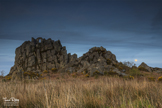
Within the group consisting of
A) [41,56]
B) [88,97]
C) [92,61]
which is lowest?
[88,97]

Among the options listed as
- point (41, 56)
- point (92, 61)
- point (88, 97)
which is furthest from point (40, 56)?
point (88, 97)

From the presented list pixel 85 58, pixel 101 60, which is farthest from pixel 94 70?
pixel 85 58

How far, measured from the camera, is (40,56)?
60.0 m

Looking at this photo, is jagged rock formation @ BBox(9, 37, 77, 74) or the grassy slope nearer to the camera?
the grassy slope

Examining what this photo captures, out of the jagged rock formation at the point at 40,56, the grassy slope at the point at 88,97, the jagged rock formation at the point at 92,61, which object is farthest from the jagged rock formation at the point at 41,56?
the grassy slope at the point at 88,97

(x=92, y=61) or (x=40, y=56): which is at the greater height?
(x=40, y=56)

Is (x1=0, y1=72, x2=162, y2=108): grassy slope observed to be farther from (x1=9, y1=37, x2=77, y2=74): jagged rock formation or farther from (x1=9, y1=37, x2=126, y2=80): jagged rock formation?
(x1=9, y1=37, x2=77, y2=74): jagged rock formation

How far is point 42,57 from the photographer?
59.2 metres

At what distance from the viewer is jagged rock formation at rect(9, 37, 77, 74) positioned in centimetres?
5512

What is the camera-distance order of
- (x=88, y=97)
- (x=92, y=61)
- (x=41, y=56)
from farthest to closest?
(x=41, y=56)
(x=92, y=61)
(x=88, y=97)

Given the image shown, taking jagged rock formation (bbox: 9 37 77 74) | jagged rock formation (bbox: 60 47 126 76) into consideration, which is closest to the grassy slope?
jagged rock formation (bbox: 60 47 126 76)

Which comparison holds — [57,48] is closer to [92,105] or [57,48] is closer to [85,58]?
[85,58]

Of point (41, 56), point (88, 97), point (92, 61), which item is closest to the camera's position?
point (88, 97)

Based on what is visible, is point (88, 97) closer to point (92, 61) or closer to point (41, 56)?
point (92, 61)
